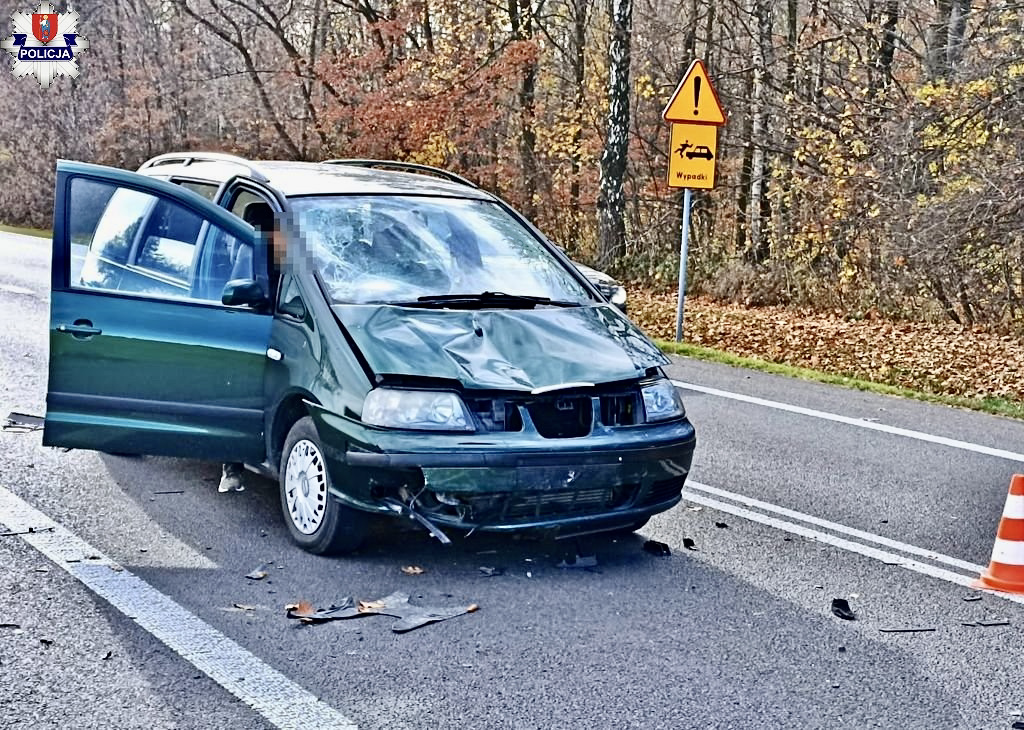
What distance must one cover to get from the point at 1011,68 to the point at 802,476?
9.51 meters

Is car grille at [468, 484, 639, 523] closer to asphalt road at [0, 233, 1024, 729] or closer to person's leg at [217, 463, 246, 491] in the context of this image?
asphalt road at [0, 233, 1024, 729]

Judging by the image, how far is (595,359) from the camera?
18.3 feet

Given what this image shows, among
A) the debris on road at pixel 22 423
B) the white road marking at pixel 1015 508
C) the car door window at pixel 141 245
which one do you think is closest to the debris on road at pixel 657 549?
the white road marking at pixel 1015 508

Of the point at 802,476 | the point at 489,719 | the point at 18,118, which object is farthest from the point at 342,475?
the point at 18,118

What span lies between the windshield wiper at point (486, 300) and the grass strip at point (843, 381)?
5.30m

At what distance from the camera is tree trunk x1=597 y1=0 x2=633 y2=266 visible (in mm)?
19312

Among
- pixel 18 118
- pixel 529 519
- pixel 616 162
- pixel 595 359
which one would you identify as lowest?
pixel 529 519

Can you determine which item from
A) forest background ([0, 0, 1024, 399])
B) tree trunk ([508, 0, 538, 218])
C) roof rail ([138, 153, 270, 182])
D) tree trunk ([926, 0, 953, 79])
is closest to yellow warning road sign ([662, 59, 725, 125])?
forest background ([0, 0, 1024, 399])

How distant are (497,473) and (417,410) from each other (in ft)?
1.43

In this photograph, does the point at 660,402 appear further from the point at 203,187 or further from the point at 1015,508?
the point at 203,187

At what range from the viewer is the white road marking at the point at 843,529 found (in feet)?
18.9

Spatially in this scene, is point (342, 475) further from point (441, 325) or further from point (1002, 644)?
point (1002, 644)

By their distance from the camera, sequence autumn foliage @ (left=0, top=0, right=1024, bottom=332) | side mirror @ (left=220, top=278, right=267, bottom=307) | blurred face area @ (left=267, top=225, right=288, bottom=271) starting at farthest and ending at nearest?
autumn foliage @ (left=0, top=0, right=1024, bottom=332) < blurred face area @ (left=267, top=225, right=288, bottom=271) < side mirror @ (left=220, top=278, right=267, bottom=307)

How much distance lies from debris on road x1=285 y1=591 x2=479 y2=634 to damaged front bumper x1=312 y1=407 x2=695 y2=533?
42 cm
